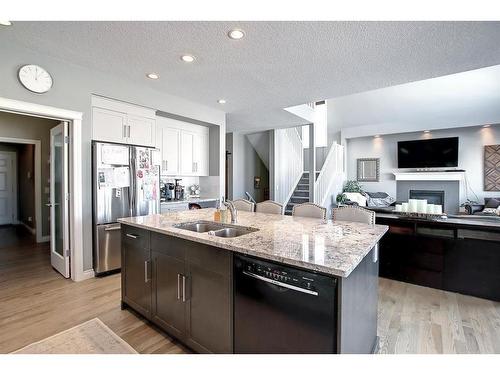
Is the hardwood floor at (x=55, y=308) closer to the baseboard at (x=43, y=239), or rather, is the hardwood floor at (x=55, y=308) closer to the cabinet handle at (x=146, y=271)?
the cabinet handle at (x=146, y=271)

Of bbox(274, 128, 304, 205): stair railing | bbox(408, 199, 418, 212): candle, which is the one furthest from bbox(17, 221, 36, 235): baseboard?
bbox(408, 199, 418, 212): candle

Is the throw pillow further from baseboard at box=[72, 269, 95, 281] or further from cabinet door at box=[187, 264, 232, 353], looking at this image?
baseboard at box=[72, 269, 95, 281]

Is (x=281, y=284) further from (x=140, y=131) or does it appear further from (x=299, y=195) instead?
(x=299, y=195)

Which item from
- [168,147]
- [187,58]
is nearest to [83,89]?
[187,58]

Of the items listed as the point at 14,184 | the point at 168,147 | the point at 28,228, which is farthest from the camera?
the point at 14,184

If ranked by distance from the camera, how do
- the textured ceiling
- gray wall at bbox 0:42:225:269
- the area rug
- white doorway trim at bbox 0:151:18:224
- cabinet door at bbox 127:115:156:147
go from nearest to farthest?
the area rug
the textured ceiling
gray wall at bbox 0:42:225:269
cabinet door at bbox 127:115:156:147
white doorway trim at bbox 0:151:18:224

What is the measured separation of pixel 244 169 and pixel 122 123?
15.3 ft

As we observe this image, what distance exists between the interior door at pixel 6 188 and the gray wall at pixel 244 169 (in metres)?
5.57

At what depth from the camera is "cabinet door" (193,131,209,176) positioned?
5016 mm

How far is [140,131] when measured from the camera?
3.73 meters

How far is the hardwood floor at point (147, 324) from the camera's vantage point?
194 cm

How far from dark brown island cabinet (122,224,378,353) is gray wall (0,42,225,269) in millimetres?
1448

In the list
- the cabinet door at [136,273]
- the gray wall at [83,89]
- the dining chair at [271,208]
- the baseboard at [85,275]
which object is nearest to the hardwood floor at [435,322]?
the dining chair at [271,208]
